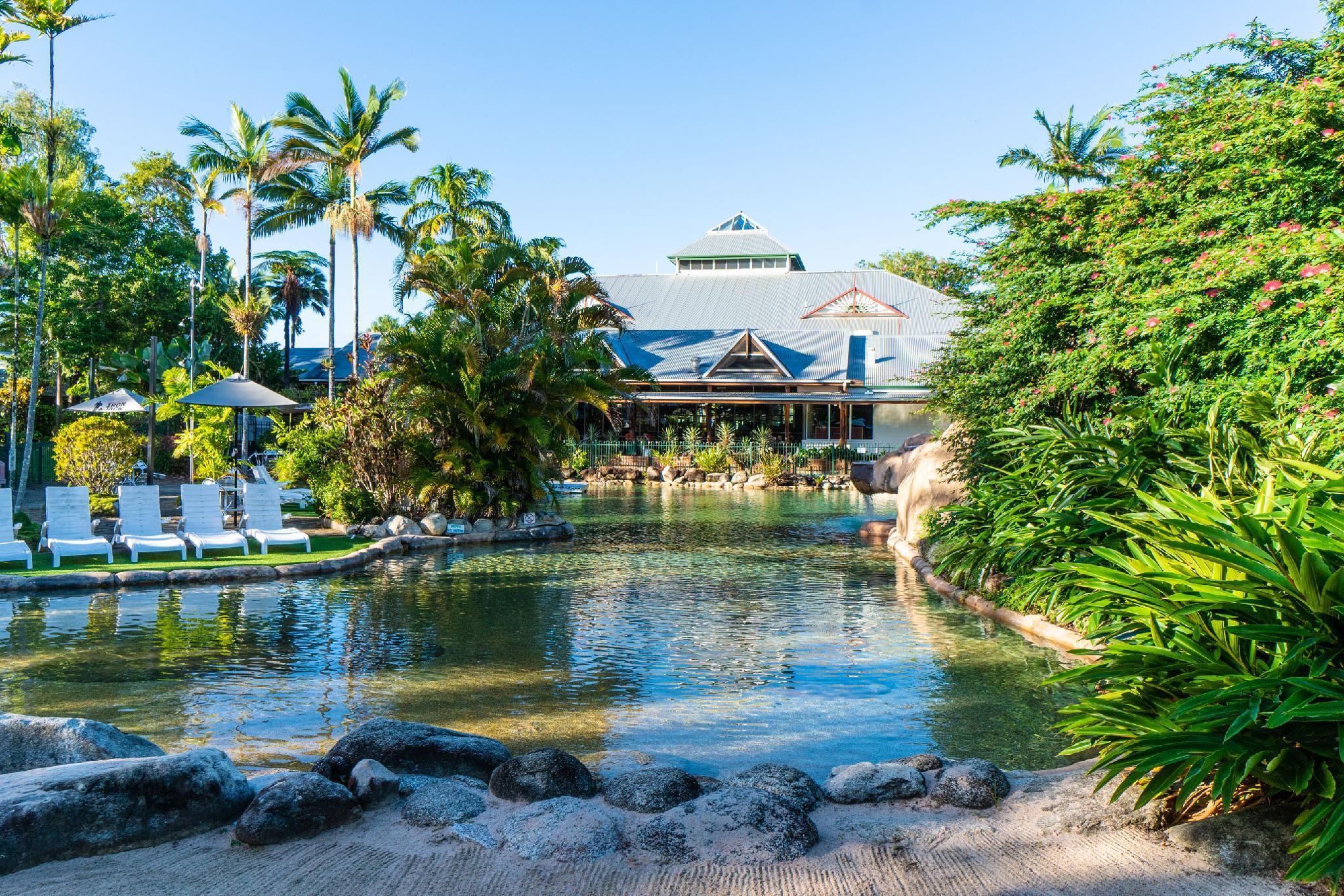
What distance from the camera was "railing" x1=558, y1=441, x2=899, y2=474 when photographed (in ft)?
103

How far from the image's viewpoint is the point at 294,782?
4.02 metres

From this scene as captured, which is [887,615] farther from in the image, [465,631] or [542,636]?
[465,631]

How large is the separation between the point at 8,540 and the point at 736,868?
1078cm

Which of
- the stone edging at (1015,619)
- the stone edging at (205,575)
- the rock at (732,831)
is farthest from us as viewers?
the stone edging at (205,575)

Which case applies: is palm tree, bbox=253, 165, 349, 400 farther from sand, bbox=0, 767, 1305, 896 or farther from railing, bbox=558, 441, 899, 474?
sand, bbox=0, 767, 1305, 896

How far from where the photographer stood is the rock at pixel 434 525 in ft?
50.0

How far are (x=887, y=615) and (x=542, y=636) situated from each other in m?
3.55

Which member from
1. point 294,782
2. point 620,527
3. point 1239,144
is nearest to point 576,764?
point 294,782

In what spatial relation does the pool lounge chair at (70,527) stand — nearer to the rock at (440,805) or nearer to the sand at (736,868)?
the sand at (736,868)

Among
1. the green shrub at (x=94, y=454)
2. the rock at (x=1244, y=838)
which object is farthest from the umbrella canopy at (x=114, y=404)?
the rock at (x=1244, y=838)

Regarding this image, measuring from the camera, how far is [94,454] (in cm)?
1595

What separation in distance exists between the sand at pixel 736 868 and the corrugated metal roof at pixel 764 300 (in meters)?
34.6

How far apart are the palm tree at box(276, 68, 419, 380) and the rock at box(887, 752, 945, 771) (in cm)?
2599

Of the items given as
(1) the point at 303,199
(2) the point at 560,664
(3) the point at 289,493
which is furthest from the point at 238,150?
(2) the point at 560,664
